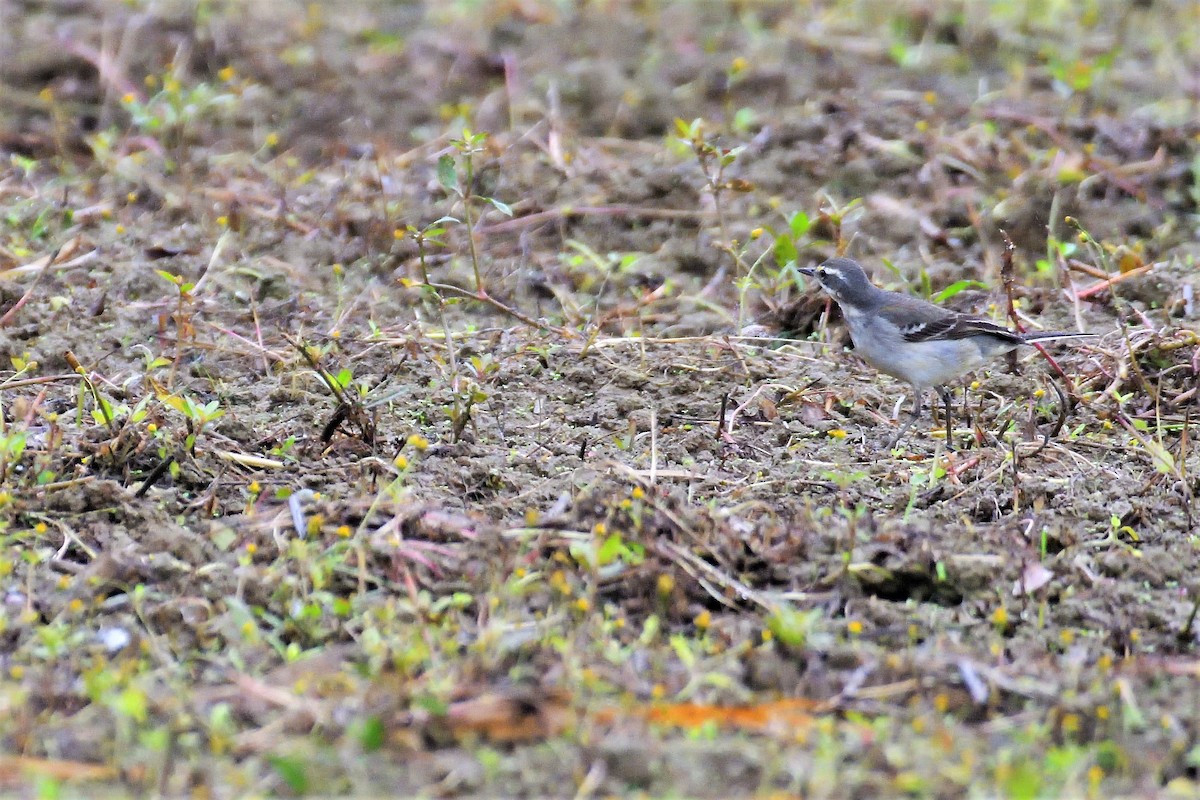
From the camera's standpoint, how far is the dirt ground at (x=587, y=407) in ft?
13.6

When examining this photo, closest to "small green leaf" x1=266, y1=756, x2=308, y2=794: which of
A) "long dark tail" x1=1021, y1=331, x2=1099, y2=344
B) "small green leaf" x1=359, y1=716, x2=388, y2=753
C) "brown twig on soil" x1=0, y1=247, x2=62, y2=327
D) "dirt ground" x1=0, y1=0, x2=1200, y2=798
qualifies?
"dirt ground" x1=0, y1=0, x2=1200, y2=798

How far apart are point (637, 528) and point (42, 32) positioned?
7.64 metres

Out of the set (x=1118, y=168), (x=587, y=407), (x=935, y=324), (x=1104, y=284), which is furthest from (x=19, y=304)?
(x=1118, y=168)

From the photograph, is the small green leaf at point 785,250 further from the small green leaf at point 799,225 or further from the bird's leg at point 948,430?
the bird's leg at point 948,430

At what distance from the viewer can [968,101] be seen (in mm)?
10188

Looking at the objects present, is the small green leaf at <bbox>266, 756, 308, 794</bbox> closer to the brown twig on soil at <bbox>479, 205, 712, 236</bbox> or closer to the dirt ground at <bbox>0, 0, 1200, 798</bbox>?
the dirt ground at <bbox>0, 0, 1200, 798</bbox>

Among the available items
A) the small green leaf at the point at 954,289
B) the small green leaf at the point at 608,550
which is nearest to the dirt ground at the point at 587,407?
the small green leaf at the point at 608,550

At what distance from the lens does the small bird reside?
6688 millimetres

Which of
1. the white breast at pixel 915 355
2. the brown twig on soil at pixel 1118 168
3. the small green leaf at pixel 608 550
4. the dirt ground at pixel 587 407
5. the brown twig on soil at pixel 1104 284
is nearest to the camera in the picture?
the dirt ground at pixel 587 407

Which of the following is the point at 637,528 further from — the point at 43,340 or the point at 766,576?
the point at 43,340

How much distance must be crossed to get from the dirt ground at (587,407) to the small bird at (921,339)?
22 cm

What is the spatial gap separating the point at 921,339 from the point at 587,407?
1454 millimetres

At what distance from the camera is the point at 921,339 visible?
668cm

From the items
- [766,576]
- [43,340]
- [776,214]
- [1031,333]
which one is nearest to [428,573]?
[766,576]
